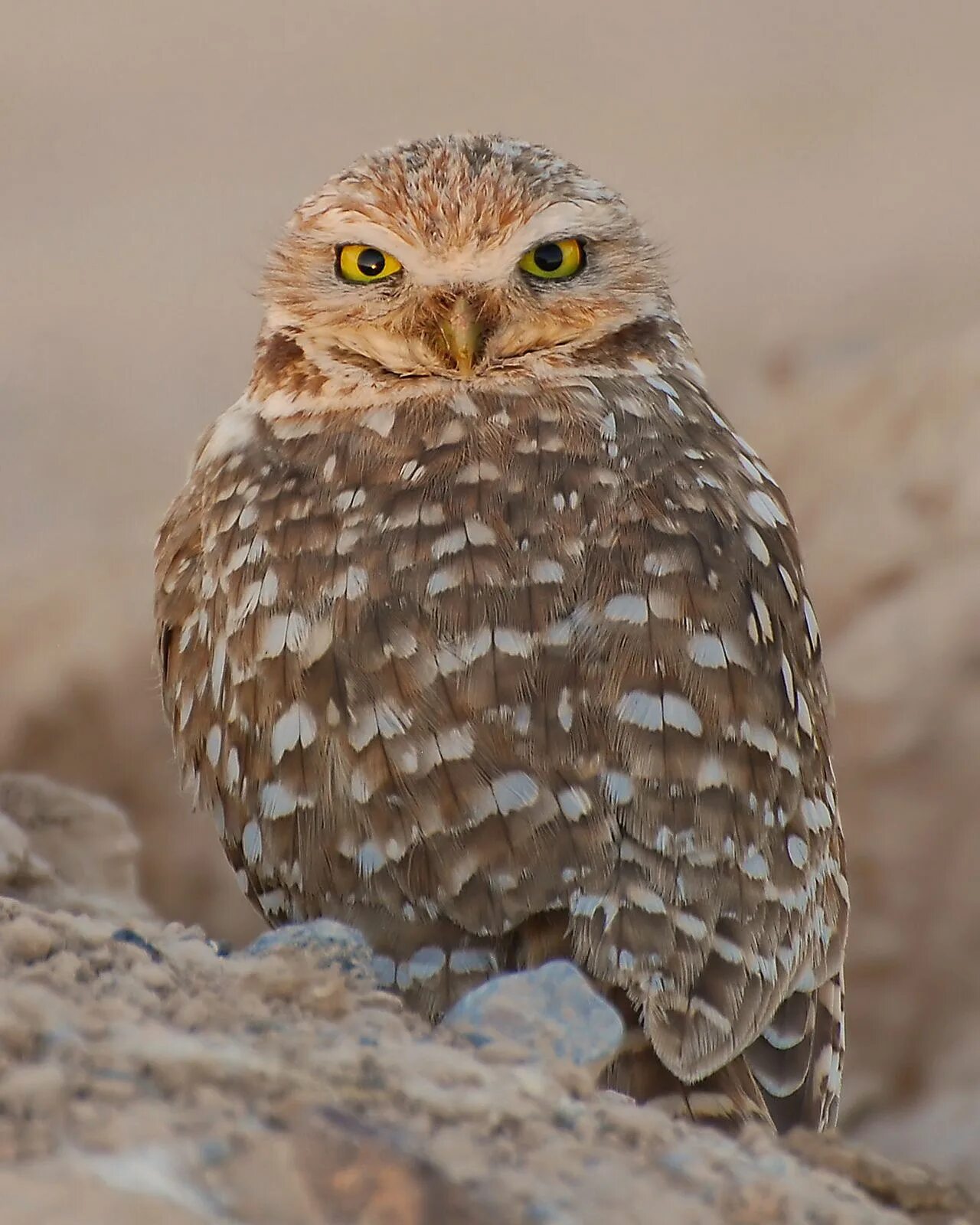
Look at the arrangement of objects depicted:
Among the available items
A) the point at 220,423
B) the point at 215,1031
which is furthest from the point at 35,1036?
the point at 220,423

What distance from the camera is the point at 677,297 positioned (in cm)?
807

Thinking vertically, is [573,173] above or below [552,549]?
above

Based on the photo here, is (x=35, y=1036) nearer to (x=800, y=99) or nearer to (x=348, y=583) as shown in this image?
(x=348, y=583)

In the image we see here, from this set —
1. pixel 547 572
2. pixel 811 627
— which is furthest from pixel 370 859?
pixel 811 627

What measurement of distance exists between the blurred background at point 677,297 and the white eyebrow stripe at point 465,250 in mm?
505

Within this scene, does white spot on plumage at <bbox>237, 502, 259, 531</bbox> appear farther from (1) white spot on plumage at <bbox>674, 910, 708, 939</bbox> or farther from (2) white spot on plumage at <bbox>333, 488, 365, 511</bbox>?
(1) white spot on plumage at <bbox>674, 910, 708, 939</bbox>

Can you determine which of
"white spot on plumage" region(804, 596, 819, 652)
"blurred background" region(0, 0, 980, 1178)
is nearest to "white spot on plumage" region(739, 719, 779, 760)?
"white spot on plumage" region(804, 596, 819, 652)

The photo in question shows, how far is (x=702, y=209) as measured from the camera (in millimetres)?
8555

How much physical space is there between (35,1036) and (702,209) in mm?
7577

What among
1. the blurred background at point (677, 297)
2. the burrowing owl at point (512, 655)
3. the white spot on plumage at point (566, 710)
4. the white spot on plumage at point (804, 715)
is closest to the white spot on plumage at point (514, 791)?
the burrowing owl at point (512, 655)

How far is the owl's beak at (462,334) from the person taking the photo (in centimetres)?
304

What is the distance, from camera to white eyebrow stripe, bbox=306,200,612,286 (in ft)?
10.1

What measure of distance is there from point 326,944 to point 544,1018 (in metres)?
0.42

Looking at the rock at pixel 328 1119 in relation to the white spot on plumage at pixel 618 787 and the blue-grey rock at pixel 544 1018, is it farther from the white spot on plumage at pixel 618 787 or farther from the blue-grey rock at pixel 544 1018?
the white spot on plumage at pixel 618 787
